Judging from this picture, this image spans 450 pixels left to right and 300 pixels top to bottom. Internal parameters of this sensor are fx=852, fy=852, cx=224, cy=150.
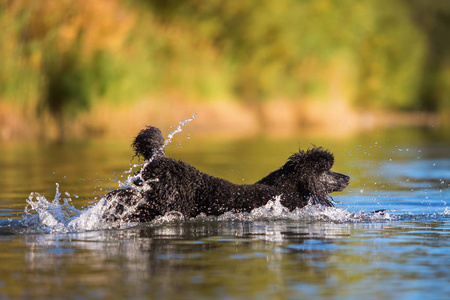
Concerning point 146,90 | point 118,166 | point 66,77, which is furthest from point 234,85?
point 118,166

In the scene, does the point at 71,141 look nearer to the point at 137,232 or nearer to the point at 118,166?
the point at 118,166

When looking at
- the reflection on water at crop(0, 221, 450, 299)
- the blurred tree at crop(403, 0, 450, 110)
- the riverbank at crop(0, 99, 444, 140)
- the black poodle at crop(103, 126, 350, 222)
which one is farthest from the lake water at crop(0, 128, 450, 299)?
the blurred tree at crop(403, 0, 450, 110)

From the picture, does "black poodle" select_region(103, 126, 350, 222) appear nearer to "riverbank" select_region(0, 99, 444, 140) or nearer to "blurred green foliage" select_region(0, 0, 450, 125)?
"riverbank" select_region(0, 99, 444, 140)

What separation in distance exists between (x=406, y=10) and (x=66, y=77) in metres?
44.3

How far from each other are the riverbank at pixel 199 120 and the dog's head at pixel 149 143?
16.4 feet

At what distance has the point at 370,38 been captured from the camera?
57.8 m

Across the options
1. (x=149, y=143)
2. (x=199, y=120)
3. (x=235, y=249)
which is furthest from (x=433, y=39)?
(x=235, y=249)

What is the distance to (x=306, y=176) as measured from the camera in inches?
361

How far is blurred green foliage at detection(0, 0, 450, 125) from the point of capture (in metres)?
23.1

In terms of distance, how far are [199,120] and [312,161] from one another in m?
20.5

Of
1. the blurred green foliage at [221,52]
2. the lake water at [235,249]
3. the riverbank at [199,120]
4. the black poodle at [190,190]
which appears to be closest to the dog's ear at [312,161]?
the black poodle at [190,190]

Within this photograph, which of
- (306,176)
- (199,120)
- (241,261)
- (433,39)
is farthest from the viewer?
(433,39)

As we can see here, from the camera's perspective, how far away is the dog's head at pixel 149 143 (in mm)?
8438

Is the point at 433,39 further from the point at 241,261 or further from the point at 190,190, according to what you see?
the point at 241,261
